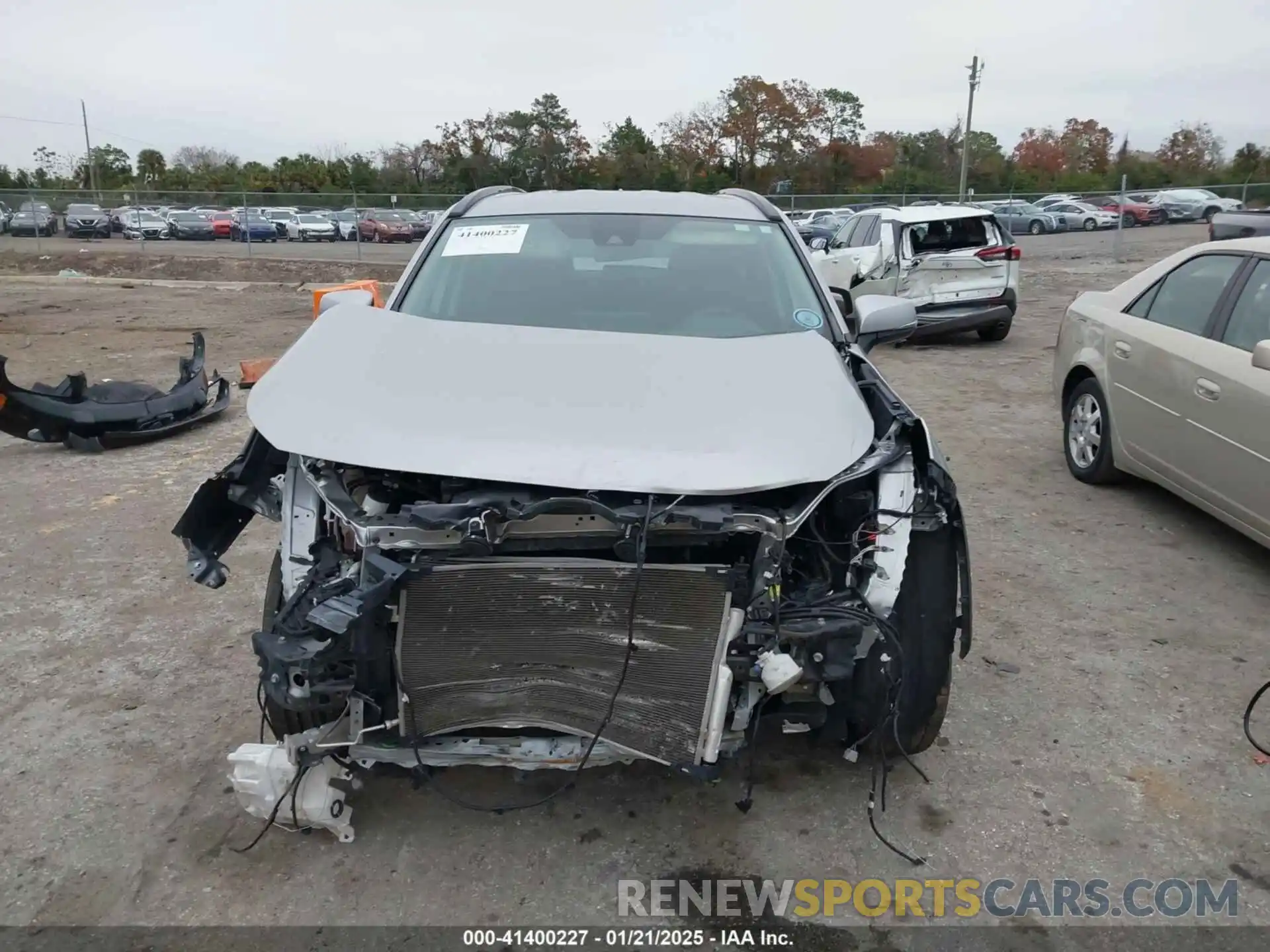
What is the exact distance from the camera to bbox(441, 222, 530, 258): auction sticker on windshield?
4.12 metres

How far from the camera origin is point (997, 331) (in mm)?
12070

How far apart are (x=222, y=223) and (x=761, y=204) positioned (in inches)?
1385

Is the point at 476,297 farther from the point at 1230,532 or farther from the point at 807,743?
the point at 1230,532

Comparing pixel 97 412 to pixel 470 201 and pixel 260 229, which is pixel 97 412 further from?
pixel 260 229

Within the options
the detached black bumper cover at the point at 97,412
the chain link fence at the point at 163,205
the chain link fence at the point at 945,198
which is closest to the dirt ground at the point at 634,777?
the detached black bumper cover at the point at 97,412

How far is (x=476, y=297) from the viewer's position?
12.7 feet

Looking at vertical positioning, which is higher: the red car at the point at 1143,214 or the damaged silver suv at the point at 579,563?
the red car at the point at 1143,214

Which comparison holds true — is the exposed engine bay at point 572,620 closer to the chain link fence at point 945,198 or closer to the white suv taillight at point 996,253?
the white suv taillight at point 996,253

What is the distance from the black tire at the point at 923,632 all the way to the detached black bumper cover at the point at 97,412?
6.39 metres

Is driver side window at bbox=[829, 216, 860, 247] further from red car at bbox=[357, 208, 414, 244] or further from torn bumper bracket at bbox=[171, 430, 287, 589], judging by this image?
red car at bbox=[357, 208, 414, 244]

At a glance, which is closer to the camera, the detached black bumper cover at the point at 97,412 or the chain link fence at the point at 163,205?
the detached black bumper cover at the point at 97,412

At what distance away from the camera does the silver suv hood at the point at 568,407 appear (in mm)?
2580

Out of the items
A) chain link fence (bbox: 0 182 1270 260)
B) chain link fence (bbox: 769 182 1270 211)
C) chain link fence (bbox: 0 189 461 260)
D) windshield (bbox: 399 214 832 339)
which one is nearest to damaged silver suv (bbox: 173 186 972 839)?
windshield (bbox: 399 214 832 339)

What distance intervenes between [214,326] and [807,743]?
13.6m
